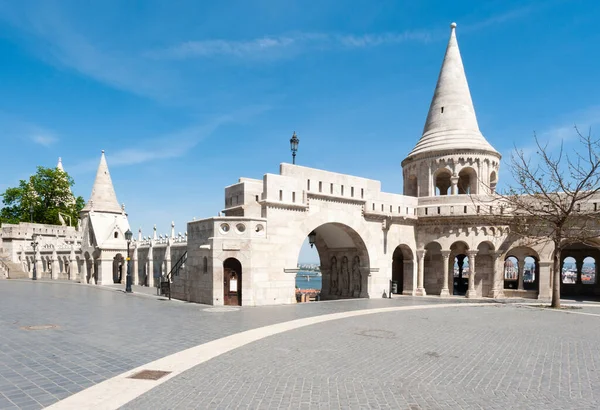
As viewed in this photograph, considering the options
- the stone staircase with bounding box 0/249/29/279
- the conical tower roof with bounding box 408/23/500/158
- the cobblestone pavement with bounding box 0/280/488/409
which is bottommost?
the stone staircase with bounding box 0/249/29/279

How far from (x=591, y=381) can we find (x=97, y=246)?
1370 inches

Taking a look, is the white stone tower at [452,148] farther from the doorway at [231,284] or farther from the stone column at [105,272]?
the stone column at [105,272]

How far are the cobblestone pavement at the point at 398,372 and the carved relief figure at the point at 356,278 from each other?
36.0 feet

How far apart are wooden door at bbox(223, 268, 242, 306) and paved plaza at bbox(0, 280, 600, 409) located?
104 inches

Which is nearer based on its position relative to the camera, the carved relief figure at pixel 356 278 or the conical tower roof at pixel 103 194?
the carved relief figure at pixel 356 278

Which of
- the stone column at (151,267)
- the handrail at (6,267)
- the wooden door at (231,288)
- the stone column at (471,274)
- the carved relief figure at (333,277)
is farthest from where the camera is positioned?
the handrail at (6,267)

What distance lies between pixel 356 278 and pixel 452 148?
11121mm

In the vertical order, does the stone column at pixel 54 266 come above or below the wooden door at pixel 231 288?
below

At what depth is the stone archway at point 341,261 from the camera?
2384cm

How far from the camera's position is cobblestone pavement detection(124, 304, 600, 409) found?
664 cm

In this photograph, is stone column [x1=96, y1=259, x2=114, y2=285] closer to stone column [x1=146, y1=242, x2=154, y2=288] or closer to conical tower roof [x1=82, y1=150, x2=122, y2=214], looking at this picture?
stone column [x1=146, y1=242, x2=154, y2=288]

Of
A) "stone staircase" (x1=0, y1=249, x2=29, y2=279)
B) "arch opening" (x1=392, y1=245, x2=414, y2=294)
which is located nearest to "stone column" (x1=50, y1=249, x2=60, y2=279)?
"stone staircase" (x1=0, y1=249, x2=29, y2=279)

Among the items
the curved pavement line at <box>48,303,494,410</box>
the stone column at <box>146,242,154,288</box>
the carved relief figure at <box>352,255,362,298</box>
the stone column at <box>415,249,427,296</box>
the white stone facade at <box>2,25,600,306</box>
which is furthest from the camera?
the stone column at <box>146,242,154,288</box>

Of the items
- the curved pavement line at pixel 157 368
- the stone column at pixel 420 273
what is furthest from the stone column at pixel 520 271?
the curved pavement line at pixel 157 368
